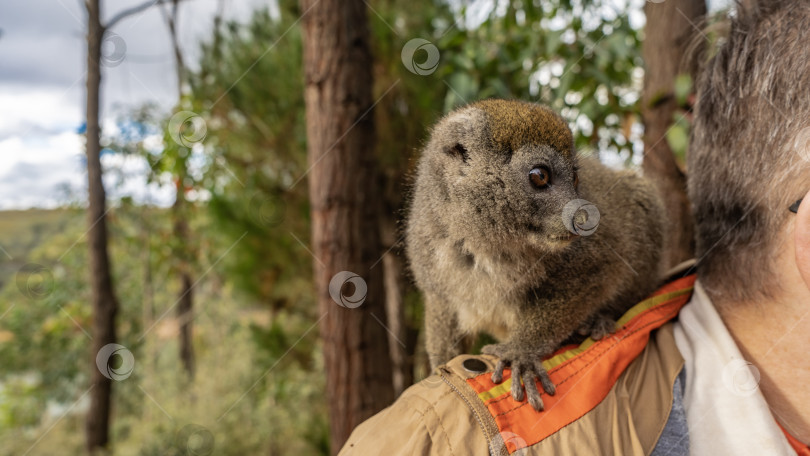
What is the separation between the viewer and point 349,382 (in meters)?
3.29

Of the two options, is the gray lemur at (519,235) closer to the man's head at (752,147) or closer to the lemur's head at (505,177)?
the lemur's head at (505,177)

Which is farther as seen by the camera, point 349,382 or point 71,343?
point 71,343

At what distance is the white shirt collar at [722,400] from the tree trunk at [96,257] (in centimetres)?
592

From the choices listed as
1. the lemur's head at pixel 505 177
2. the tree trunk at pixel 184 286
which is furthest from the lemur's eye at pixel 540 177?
the tree trunk at pixel 184 286

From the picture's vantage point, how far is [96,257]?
6055mm

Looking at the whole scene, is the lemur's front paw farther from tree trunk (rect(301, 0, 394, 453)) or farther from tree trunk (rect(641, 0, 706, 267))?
tree trunk (rect(301, 0, 394, 453))

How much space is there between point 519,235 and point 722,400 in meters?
0.68

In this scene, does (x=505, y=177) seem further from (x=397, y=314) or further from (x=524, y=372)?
(x=397, y=314)

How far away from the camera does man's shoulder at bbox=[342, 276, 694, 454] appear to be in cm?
119

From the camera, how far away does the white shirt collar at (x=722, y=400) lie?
1.25 meters

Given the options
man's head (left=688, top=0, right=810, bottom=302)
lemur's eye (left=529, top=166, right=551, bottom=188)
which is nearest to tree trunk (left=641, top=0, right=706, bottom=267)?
man's head (left=688, top=0, right=810, bottom=302)

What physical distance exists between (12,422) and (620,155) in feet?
25.1

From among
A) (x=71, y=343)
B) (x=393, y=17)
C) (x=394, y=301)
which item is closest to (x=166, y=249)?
(x=71, y=343)

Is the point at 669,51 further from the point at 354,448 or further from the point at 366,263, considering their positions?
the point at 354,448
